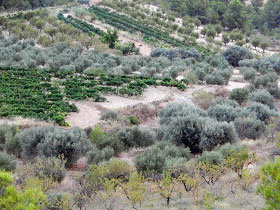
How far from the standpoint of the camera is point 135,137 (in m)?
16.2

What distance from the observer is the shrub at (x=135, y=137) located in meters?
15.8

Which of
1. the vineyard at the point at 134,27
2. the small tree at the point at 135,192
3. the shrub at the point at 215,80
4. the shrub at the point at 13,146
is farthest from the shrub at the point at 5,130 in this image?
the vineyard at the point at 134,27

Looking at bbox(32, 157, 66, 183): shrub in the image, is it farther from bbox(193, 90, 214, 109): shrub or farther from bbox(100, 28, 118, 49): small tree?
bbox(100, 28, 118, 49): small tree

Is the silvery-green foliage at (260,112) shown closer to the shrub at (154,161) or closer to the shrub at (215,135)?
the shrub at (215,135)

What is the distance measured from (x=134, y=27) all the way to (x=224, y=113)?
37929 millimetres

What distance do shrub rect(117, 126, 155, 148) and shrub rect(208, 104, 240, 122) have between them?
14.4 feet

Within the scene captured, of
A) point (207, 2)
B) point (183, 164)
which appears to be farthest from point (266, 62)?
point (207, 2)

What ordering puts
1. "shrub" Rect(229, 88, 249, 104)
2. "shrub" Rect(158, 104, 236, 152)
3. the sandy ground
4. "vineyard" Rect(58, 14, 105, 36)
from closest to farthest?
"shrub" Rect(158, 104, 236, 152) → "shrub" Rect(229, 88, 249, 104) → the sandy ground → "vineyard" Rect(58, 14, 105, 36)

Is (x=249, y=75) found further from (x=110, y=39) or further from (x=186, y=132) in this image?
(x=110, y=39)

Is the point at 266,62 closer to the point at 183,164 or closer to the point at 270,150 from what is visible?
the point at 270,150

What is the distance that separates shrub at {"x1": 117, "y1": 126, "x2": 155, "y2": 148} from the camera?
15836mm

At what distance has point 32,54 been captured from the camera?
31.8 m

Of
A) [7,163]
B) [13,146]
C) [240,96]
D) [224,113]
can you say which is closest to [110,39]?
[240,96]

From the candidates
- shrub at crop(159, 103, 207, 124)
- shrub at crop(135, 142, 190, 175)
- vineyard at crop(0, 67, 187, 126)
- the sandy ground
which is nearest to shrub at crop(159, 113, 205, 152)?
shrub at crop(159, 103, 207, 124)
